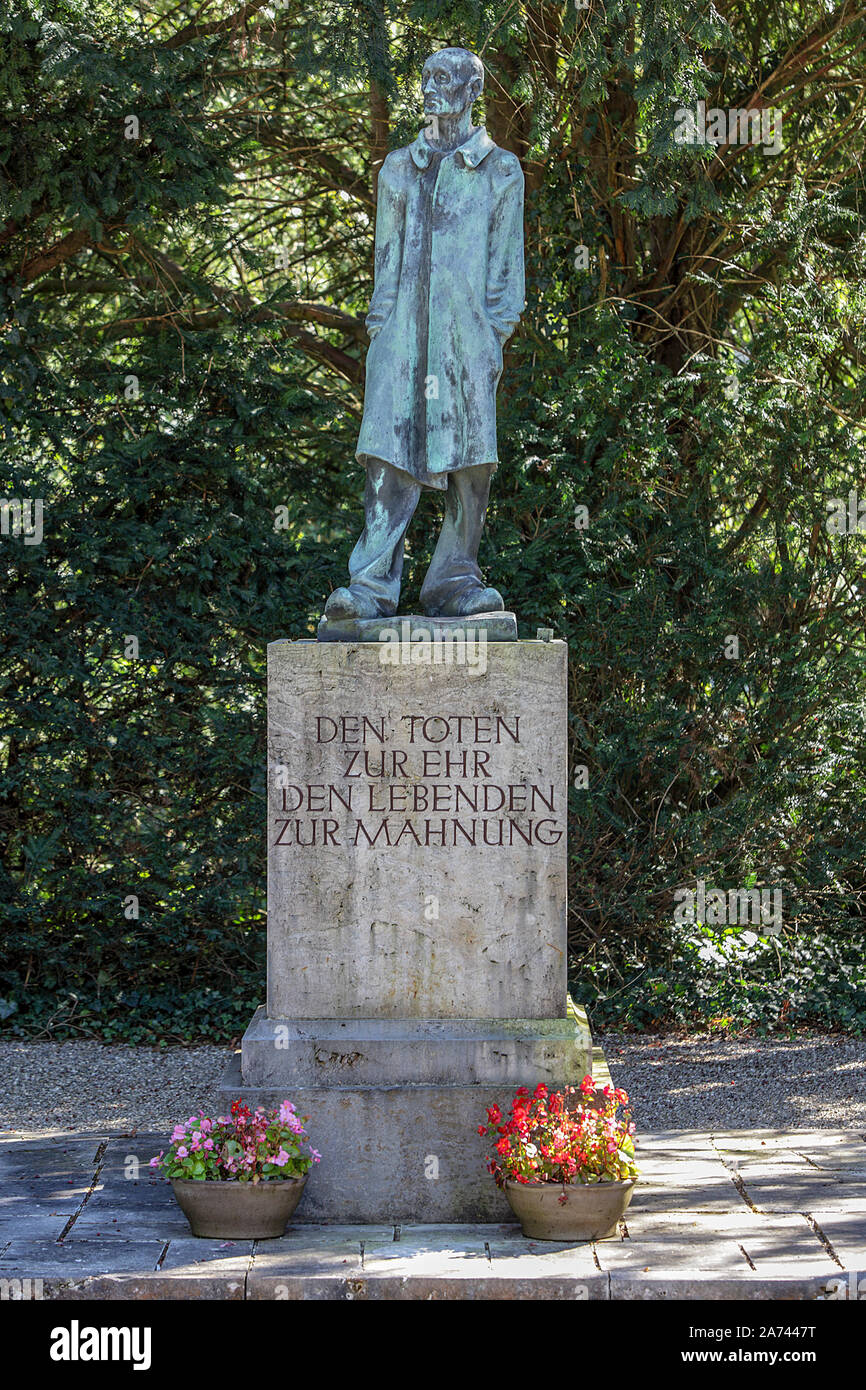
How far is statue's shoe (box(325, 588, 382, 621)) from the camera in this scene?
210 inches

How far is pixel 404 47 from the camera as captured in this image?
8.09 meters

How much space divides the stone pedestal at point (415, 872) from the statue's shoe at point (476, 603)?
24cm

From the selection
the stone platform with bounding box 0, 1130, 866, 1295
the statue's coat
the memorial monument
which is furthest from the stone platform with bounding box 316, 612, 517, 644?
the stone platform with bounding box 0, 1130, 866, 1295

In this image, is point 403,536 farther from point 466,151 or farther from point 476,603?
point 466,151

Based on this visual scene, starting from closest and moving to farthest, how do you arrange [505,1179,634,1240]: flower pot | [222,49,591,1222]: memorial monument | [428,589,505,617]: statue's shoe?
[505,1179,634,1240]: flower pot
[222,49,591,1222]: memorial monument
[428,589,505,617]: statue's shoe

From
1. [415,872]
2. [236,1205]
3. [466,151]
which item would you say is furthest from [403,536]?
[236,1205]

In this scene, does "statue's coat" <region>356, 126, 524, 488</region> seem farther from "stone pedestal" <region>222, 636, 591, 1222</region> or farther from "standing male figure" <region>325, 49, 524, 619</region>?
"stone pedestal" <region>222, 636, 591, 1222</region>

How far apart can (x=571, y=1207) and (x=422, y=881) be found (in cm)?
113

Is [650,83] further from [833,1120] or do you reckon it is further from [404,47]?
[833,1120]

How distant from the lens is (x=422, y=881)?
5.21m

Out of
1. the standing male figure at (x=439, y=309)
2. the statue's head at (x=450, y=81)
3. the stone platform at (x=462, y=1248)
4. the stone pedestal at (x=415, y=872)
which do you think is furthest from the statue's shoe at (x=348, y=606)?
the stone platform at (x=462, y=1248)

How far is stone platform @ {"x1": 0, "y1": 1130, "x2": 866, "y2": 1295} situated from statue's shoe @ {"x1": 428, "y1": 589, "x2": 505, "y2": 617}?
201 cm

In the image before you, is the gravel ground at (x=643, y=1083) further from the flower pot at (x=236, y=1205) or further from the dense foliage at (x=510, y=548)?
the flower pot at (x=236, y=1205)

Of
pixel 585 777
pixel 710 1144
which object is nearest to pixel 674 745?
pixel 585 777
